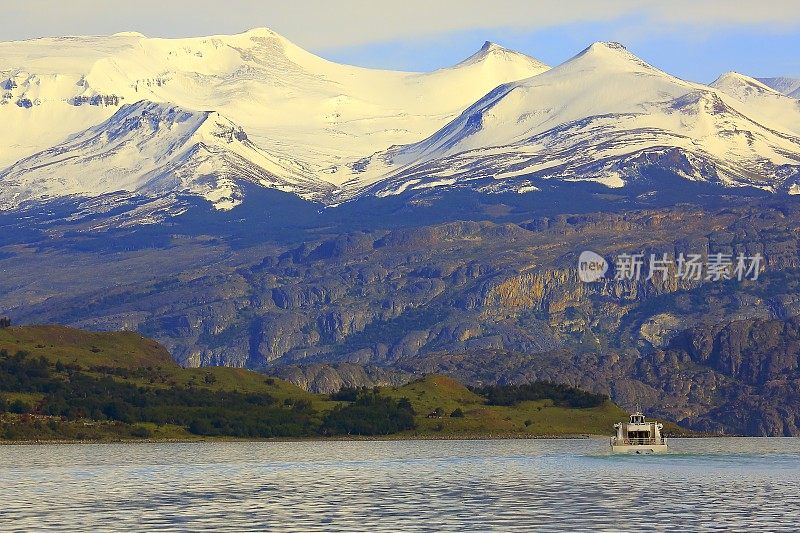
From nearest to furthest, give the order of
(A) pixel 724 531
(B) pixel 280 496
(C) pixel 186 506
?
(A) pixel 724 531 → (C) pixel 186 506 → (B) pixel 280 496

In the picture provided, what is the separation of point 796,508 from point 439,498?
124 feet

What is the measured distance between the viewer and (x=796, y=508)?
587 feet

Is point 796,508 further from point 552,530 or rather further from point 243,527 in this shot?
point 243,527

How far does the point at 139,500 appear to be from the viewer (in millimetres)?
193250

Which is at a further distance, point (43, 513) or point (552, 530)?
point (43, 513)

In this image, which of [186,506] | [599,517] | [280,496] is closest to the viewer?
[599,517]

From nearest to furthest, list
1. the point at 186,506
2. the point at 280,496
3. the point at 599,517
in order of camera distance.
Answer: the point at 599,517 → the point at 186,506 → the point at 280,496

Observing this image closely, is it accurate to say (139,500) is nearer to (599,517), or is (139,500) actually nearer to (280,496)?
(280,496)

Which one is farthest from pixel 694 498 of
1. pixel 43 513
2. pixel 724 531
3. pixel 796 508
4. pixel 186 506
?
pixel 43 513

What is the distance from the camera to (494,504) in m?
186

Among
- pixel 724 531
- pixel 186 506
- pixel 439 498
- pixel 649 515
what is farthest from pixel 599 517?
pixel 186 506

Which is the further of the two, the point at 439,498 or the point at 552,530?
the point at 439,498

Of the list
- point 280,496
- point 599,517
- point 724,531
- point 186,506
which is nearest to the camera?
point 724,531

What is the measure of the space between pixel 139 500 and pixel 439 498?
31006mm
